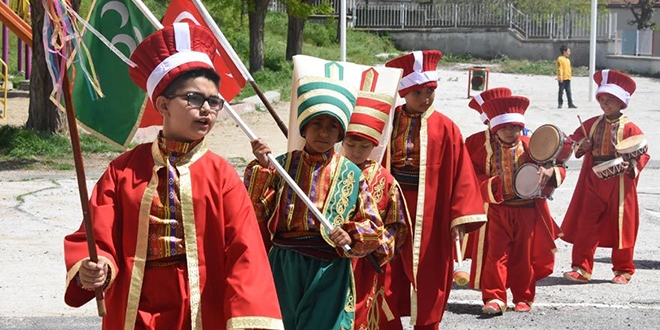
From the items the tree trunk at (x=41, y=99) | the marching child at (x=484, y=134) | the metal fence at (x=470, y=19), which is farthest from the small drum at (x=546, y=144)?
the metal fence at (x=470, y=19)

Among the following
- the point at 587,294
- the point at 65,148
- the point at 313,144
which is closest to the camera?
the point at 313,144

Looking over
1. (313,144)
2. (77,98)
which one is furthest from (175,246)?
(77,98)

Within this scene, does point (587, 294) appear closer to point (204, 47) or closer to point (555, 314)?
point (555, 314)

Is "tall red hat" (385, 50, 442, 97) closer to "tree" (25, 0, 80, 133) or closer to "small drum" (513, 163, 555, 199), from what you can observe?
"small drum" (513, 163, 555, 199)

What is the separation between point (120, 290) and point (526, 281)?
501 centimetres

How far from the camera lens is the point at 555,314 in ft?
29.5

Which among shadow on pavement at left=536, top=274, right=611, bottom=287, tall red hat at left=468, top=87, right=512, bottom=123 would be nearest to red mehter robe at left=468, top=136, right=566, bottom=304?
tall red hat at left=468, top=87, right=512, bottom=123

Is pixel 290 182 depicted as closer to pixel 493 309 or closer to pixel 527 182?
pixel 493 309

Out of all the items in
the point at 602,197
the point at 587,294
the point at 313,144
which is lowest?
the point at 587,294

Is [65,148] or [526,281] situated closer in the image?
[526,281]

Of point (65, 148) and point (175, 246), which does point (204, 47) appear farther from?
point (65, 148)

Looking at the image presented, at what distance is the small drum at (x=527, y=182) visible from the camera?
9086 millimetres

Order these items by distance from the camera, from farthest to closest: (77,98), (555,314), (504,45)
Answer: (504,45) < (555,314) < (77,98)

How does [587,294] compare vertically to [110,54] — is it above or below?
below
